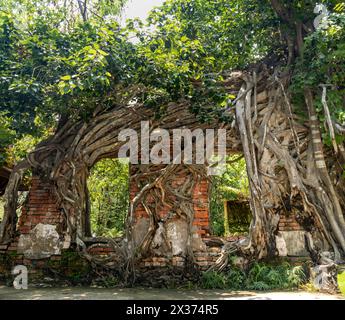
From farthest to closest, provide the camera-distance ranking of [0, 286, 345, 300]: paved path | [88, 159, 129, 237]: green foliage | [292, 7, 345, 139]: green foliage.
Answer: [88, 159, 129, 237]: green foliage → [292, 7, 345, 139]: green foliage → [0, 286, 345, 300]: paved path

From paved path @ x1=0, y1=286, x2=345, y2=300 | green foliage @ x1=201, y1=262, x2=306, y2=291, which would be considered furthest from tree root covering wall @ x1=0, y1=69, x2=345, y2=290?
paved path @ x1=0, y1=286, x2=345, y2=300

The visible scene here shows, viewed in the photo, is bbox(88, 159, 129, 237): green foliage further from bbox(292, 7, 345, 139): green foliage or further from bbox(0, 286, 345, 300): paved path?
bbox(292, 7, 345, 139): green foliage

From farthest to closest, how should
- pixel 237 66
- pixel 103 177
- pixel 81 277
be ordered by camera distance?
pixel 103 177 < pixel 237 66 < pixel 81 277

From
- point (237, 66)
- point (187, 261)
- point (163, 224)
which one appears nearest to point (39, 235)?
point (163, 224)

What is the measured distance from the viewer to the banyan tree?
15.2 ft

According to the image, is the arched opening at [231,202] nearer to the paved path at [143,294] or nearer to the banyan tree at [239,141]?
the banyan tree at [239,141]

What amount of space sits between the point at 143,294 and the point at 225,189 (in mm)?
5953

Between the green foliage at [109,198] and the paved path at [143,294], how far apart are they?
4.74 m

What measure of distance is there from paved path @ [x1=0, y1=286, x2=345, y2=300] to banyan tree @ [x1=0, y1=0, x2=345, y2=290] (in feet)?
1.70

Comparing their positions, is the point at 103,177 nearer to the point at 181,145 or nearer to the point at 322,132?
the point at 181,145

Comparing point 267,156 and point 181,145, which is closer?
point 267,156

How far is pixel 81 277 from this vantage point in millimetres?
4883

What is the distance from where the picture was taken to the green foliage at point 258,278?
424 centimetres
